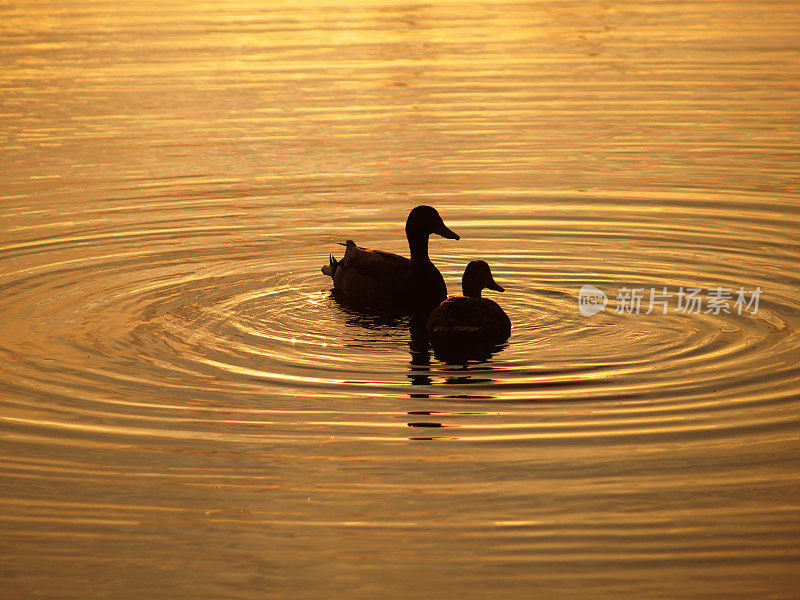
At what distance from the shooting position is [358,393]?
9539mm

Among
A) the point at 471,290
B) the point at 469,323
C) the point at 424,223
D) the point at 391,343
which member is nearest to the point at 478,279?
the point at 471,290

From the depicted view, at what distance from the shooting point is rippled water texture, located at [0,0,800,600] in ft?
23.4

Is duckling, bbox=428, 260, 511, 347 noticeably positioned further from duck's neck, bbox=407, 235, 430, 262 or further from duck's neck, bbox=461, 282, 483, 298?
duck's neck, bbox=407, 235, 430, 262

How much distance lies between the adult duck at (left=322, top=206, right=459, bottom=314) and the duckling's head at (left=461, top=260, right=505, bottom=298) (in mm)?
678

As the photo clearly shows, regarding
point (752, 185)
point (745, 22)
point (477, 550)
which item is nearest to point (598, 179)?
point (752, 185)

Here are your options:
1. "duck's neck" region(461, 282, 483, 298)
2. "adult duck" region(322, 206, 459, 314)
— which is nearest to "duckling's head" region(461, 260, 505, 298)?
"duck's neck" region(461, 282, 483, 298)

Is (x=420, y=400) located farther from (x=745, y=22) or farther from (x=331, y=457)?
(x=745, y=22)

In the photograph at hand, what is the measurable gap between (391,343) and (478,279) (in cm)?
103

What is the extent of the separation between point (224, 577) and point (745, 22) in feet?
84.3

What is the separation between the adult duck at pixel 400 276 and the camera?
1221cm

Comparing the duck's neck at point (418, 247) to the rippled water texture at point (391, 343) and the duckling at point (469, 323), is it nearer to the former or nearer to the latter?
the rippled water texture at point (391, 343)

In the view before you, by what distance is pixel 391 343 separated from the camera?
36.2 feet

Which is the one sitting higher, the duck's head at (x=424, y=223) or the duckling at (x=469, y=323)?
the duck's head at (x=424, y=223)

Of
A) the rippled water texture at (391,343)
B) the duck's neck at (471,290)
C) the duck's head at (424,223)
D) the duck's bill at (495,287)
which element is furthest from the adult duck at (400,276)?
the duck's bill at (495,287)
